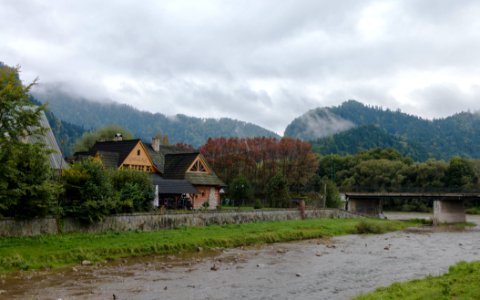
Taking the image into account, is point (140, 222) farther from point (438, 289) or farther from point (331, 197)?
point (331, 197)

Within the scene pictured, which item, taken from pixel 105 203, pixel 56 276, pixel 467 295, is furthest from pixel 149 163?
pixel 467 295

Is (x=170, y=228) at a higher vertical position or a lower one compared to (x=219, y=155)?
lower

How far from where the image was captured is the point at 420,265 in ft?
93.4

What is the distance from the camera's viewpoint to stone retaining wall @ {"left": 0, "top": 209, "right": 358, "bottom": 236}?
93.7 ft

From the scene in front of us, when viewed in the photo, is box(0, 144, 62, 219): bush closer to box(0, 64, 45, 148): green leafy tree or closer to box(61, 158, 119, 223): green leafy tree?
box(0, 64, 45, 148): green leafy tree

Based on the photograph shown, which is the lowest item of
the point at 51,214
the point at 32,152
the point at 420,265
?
the point at 420,265

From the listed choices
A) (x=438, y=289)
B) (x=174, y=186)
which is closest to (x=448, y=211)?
(x=174, y=186)

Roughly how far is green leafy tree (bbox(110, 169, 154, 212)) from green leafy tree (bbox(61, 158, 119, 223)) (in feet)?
7.28

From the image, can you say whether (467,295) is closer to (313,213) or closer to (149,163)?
(313,213)

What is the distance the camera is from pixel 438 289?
1664 cm

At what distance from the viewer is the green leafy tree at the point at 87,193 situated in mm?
31547

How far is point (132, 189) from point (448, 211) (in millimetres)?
52920

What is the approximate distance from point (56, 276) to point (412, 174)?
323 ft

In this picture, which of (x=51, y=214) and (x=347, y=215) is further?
(x=347, y=215)
